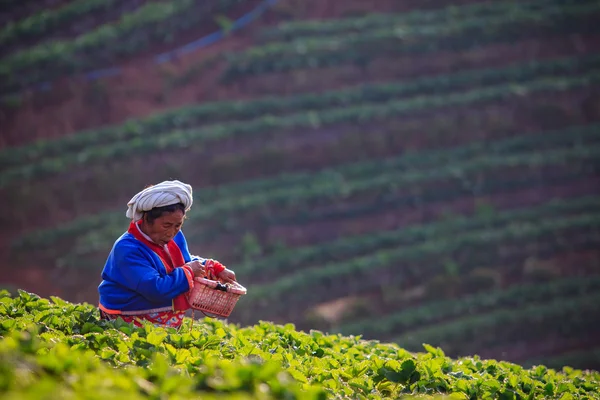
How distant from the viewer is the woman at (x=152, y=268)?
468 centimetres

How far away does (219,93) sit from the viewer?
17219 mm

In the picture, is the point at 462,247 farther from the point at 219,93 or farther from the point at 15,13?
the point at 15,13

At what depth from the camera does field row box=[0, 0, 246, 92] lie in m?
16.2

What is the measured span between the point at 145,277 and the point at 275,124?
1126cm

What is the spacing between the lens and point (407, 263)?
1346 centimetres

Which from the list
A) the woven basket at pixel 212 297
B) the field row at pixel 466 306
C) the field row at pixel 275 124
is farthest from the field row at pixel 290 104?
the woven basket at pixel 212 297

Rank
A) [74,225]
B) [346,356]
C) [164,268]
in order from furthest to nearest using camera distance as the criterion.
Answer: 1. [74,225]
2. [346,356]
3. [164,268]

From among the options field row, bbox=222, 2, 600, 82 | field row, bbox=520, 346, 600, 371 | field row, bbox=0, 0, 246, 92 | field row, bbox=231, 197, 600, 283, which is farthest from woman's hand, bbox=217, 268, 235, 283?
field row, bbox=222, 2, 600, 82

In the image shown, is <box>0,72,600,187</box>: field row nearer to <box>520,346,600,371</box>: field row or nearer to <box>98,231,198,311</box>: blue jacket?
<box>520,346,600,371</box>: field row

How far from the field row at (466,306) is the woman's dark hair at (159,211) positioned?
25.2ft

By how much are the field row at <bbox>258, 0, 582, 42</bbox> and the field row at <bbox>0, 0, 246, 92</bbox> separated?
1.71 metres

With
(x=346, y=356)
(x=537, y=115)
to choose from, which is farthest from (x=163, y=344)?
(x=537, y=115)

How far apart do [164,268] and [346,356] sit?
131cm

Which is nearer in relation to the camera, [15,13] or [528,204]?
[528,204]
